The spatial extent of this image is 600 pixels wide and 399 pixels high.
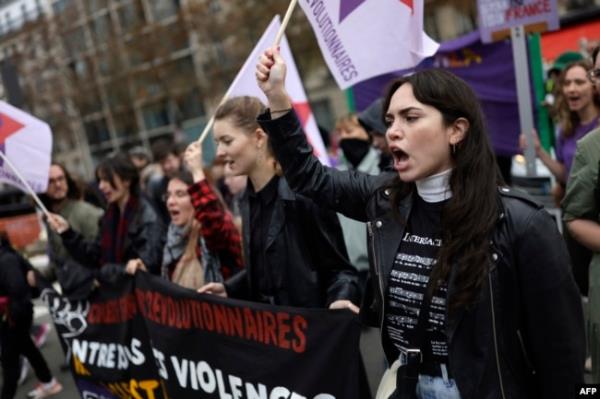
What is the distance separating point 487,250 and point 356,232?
2.21m

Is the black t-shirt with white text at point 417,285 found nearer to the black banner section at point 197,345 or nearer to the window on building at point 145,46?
the black banner section at point 197,345

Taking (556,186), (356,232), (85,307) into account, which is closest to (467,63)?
(556,186)

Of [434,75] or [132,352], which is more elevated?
[434,75]

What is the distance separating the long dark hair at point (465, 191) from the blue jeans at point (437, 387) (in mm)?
246

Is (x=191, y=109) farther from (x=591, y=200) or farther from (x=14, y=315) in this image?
(x=591, y=200)

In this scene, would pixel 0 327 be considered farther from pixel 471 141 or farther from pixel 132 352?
pixel 471 141

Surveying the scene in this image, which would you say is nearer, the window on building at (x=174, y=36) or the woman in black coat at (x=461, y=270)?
the woman in black coat at (x=461, y=270)

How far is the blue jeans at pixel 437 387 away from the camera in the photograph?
1.71m

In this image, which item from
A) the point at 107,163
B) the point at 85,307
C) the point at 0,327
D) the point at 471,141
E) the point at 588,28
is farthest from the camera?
the point at 588,28

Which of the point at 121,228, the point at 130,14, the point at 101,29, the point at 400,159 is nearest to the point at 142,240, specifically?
the point at 121,228

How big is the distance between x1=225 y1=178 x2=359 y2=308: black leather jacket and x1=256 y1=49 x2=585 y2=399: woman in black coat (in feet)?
2.20

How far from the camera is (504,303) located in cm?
168
